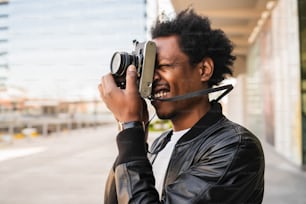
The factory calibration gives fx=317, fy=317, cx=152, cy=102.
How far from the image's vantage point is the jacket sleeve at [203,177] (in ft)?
1.07

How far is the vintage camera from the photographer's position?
1.15 feet

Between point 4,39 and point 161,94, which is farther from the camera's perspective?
point 4,39

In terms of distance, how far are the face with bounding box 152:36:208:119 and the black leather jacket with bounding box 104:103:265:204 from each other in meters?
0.05

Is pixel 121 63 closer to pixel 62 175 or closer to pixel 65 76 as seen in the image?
pixel 65 76

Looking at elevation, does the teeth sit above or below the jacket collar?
above

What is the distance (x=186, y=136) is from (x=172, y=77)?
8 cm

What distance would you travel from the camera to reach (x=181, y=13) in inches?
17.8

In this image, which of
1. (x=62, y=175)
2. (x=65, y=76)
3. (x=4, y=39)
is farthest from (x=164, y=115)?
(x=62, y=175)

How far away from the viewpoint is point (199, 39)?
0.41 metres

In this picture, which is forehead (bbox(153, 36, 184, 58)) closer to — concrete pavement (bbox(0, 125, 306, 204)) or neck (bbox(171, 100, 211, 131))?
neck (bbox(171, 100, 211, 131))

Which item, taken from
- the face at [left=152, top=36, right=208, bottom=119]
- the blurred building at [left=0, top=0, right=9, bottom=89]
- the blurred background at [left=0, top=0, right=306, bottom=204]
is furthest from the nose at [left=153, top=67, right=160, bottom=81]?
the blurred building at [left=0, top=0, right=9, bottom=89]

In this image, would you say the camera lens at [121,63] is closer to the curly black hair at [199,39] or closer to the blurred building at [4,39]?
the curly black hair at [199,39]

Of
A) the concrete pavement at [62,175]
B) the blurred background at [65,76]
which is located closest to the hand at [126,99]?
the blurred background at [65,76]

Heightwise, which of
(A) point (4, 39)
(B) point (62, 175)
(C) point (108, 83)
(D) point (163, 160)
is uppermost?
(A) point (4, 39)
